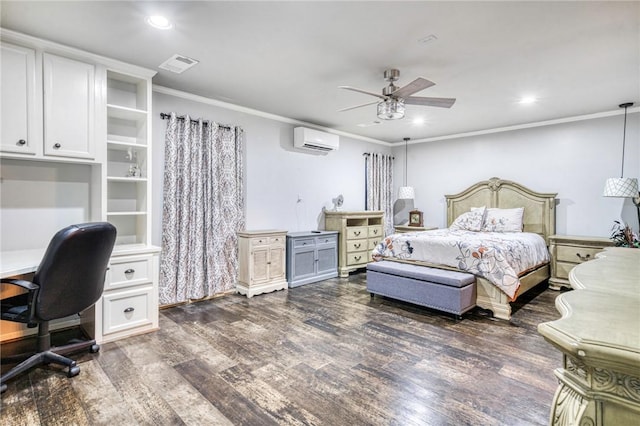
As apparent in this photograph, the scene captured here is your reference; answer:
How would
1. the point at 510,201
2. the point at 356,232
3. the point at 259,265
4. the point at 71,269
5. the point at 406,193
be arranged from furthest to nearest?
1. the point at 406,193
2. the point at 356,232
3. the point at 510,201
4. the point at 259,265
5. the point at 71,269

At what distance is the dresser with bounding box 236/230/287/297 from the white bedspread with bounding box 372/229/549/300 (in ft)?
4.47

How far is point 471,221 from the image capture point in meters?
5.27

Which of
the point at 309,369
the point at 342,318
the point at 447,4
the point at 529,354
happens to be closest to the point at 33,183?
the point at 309,369

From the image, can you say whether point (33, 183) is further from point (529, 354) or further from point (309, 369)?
point (529, 354)

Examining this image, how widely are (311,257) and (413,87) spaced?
2940 mm

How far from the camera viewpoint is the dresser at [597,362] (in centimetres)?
59

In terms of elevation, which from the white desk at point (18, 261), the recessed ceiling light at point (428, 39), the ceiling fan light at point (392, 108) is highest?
the recessed ceiling light at point (428, 39)

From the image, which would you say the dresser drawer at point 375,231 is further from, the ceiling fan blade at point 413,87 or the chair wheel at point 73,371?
the chair wheel at point 73,371

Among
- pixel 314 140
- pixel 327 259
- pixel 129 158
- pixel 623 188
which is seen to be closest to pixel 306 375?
pixel 129 158

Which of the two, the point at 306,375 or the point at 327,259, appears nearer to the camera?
the point at 306,375

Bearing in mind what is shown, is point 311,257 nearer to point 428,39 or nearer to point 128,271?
point 128,271

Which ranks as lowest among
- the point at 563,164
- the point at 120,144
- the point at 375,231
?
the point at 375,231

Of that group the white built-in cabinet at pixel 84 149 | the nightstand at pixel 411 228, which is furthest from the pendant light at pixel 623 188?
the white built-in cabinet at pixel 84 149

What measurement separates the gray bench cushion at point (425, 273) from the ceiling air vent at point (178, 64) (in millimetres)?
2990
